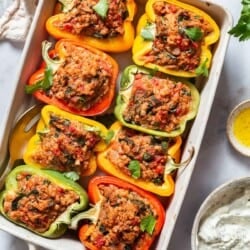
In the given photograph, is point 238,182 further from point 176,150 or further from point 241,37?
point 241,37

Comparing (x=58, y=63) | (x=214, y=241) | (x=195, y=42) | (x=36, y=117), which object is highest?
(x=195, y=42)

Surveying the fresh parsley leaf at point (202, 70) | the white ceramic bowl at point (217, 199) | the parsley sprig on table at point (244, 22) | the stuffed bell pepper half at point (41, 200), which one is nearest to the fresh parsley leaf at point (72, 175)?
the stuffed bell pepper half at point (41, 200)

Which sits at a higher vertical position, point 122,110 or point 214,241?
point 122,110

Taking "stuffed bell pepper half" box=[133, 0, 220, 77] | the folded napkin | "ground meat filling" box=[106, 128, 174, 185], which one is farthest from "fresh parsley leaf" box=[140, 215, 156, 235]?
the folded napkin

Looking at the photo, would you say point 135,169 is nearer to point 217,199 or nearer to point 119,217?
point 119,217

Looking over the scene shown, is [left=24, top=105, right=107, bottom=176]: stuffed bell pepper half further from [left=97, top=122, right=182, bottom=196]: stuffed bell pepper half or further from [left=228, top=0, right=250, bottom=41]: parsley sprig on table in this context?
[left=228, top=0, right=250, bottom=41]: parsley sprig on table

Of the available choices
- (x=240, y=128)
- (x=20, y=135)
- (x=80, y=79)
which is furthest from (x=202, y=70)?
(x=20, y=135)

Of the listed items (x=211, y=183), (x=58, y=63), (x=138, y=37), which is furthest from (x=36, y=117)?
(x=211, y=183)

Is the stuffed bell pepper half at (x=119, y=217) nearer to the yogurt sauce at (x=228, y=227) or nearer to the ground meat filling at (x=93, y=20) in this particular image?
the yogurt sauce at (x=228, y=227)
